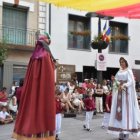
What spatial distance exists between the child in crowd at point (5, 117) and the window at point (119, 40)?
12.1 metres

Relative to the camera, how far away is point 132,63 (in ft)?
86.5

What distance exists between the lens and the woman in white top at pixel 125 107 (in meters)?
9.86

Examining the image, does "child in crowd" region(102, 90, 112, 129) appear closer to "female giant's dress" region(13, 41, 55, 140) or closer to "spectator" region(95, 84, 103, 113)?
"spectator" region(95, 84, 103, 113)

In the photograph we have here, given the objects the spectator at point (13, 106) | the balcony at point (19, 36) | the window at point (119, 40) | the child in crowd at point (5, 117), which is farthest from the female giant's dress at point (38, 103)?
the window at point (119, 40)

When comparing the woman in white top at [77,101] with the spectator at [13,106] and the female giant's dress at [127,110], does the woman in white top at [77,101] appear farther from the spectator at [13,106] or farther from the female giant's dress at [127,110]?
the female giant's dress at [127,110]

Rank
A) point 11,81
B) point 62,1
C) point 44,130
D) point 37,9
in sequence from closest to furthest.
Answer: point 44,130
point 62,1
point 11,81
point 37,9

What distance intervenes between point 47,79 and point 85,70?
58.8 feet

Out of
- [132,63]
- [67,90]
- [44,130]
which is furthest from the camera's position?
[132,63]

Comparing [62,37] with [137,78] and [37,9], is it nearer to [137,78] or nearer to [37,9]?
[37,9]

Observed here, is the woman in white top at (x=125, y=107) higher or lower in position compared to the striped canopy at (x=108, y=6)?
lower

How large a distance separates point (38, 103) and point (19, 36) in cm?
1442

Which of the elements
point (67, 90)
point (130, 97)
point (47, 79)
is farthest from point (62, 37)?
point (47, 79)

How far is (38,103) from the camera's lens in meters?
6.85

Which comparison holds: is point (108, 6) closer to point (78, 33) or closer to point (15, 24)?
point (15, 24)
